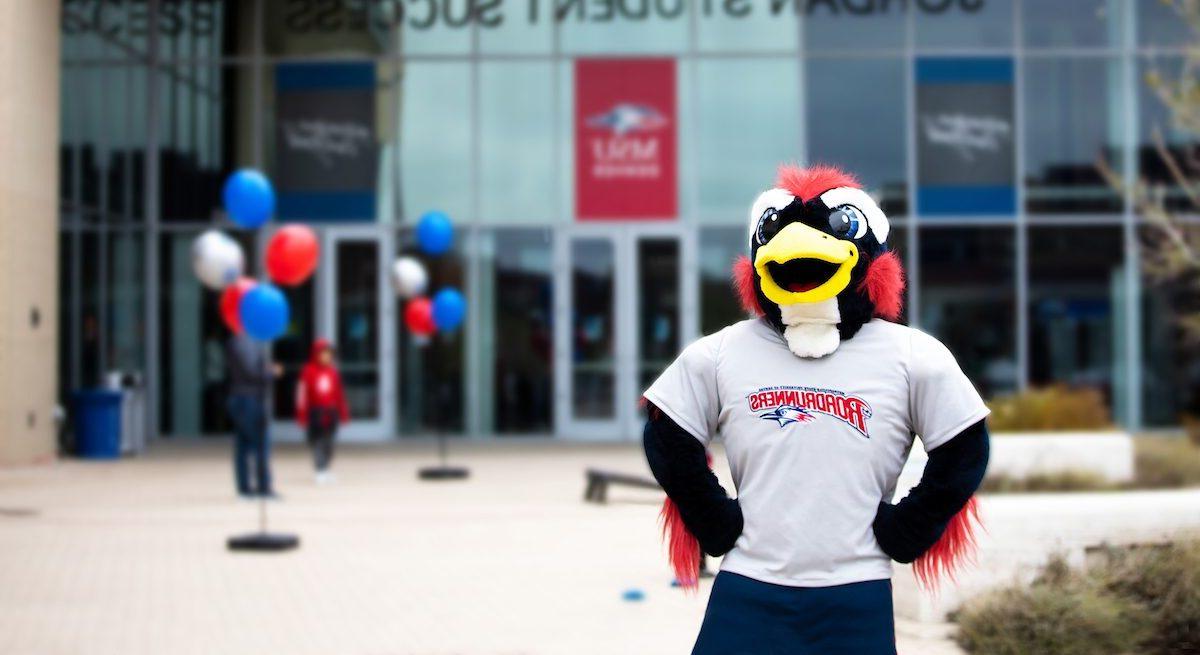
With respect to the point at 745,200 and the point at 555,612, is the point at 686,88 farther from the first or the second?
the point at 555,612

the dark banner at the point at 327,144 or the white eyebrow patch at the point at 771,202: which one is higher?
the dark banner at the point at 327,144

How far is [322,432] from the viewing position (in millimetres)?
15555

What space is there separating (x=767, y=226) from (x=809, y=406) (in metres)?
0.48

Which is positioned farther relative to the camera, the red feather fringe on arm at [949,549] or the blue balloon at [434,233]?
the blue balloon at [434,233]

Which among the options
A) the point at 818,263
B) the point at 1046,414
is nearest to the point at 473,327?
the point at 1046,414

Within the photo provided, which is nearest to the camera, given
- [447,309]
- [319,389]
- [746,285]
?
[746,285]

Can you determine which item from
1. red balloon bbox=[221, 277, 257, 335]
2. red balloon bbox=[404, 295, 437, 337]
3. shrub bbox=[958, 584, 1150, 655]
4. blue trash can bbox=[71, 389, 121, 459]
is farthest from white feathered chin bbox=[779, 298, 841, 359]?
blue trash can bbox=[71, 389, 121, 459]

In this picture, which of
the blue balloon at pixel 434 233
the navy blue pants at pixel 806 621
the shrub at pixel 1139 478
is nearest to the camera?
the navy blue pants at pixel 806 621

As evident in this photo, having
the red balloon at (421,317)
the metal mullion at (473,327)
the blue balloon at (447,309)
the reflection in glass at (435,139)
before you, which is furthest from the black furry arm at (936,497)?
the reflection in glass at (435,139)

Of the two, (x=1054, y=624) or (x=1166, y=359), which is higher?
(x=1166, y=359)

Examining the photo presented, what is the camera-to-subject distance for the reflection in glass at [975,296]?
20.7 m

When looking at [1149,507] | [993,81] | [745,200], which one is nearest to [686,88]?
[745,200]

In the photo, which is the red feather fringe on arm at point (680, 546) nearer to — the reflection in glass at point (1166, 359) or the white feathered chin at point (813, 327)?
the white feathered chin at point (813, 327)

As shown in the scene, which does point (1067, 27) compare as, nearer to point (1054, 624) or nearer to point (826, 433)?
point (1054, 624)
